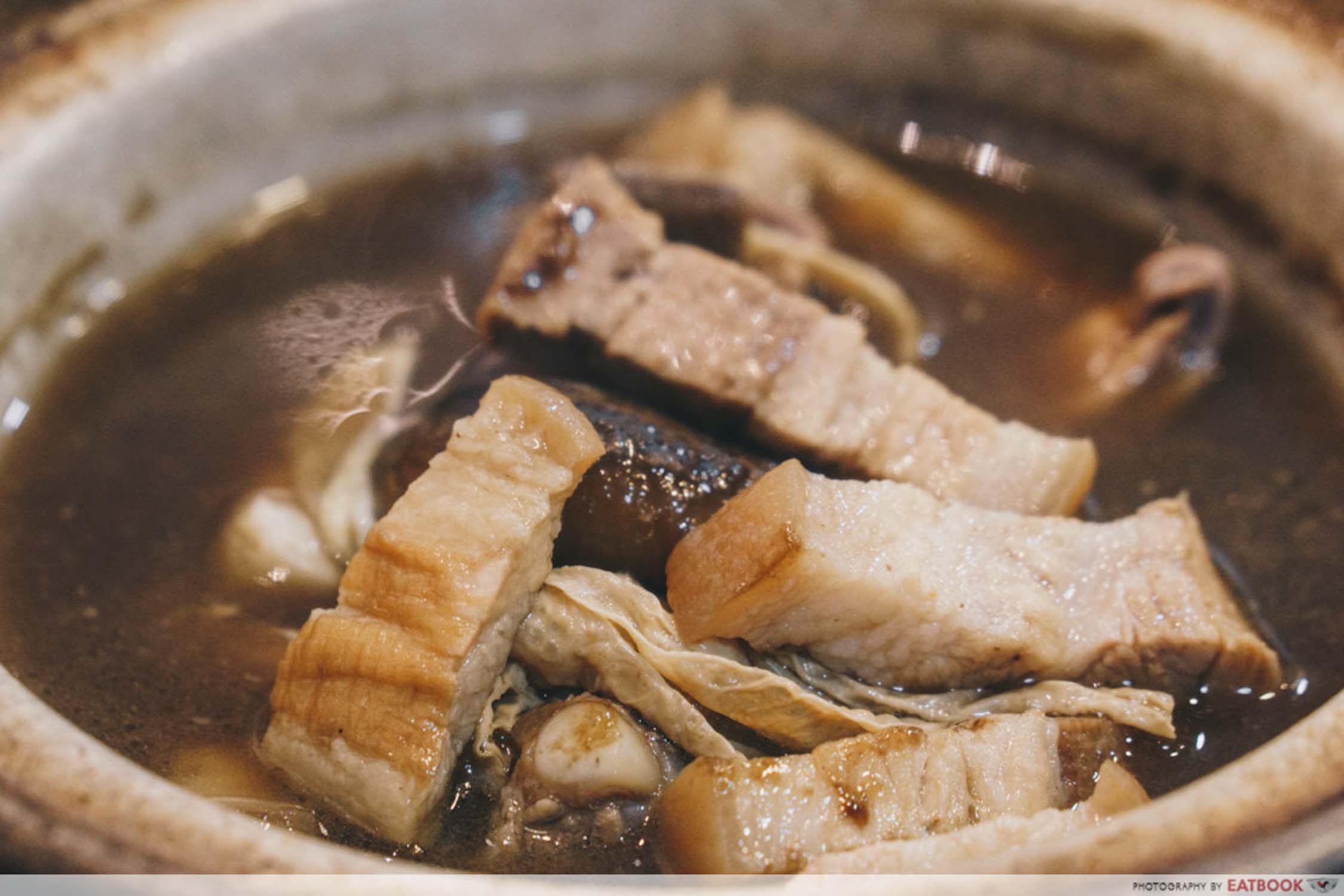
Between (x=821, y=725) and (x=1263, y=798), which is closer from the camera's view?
(x=1263, y=798)

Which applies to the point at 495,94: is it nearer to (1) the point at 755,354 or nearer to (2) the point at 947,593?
(1) the point at 755,354

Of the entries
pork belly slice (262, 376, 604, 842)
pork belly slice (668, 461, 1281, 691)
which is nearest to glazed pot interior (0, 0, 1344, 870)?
pork belly slice (668, 461, 1281, 691)

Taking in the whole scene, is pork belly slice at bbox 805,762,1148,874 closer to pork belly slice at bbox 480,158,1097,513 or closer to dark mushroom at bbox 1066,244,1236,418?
pork belly slice at bbox 480,158,1097,513

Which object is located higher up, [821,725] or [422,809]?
[821,725]

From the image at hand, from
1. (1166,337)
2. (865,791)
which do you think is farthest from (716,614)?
(1166,337)

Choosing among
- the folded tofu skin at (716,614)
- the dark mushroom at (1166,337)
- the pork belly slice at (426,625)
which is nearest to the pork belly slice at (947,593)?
the folded tofu skin at (716,614)

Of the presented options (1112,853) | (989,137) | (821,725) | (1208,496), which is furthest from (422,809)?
(989,137)

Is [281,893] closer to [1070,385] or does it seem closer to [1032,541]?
[1032,541]

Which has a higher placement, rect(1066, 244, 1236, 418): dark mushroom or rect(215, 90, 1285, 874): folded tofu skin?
rect(1066, 244, 1236, 418): dark mushroom
